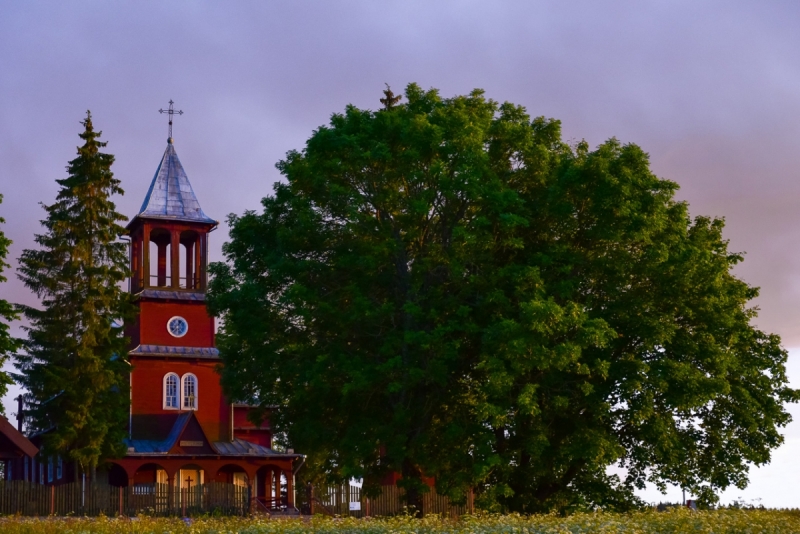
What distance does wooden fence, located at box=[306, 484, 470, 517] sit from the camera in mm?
36125

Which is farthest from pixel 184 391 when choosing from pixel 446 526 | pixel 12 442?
pixel 446 526

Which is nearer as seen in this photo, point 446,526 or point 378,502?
point 446,526

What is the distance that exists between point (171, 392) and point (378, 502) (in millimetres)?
18766

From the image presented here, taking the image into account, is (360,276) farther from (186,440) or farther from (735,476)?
(186,440)

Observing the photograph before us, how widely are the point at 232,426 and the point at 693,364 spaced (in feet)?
89.4

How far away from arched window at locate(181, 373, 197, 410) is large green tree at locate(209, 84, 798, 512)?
55.7 feet

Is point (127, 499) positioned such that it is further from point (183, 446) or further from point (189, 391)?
point (189, 391)

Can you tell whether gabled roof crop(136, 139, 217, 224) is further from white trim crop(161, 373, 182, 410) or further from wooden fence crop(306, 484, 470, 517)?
wooden fence crop(306, 484, 470, 517)

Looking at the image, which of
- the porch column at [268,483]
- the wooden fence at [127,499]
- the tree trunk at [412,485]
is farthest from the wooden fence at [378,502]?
the porch column at [268,483]

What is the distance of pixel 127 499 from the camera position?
137 feet

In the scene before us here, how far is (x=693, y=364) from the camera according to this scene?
34344mm

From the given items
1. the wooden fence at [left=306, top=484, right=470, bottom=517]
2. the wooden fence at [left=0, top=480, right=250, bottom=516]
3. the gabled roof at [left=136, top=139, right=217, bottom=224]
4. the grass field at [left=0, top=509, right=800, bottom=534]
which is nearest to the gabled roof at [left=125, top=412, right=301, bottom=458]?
the wooden fence at [left=0, top=480, right=250, bottom=516]

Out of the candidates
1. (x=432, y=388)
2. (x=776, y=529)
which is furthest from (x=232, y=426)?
(x=776, y=529)

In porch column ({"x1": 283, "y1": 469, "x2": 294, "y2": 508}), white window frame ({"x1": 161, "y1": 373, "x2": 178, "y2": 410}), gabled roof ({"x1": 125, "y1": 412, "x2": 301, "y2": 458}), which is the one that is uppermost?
white window frame ({"x1": 161, "y1": 373, "x2": 178, "y2": 410})
